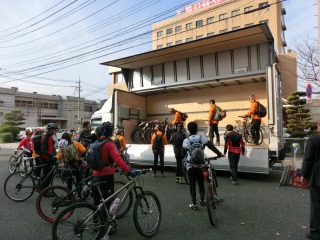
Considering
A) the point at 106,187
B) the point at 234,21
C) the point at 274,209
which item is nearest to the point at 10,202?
the point at 106,187

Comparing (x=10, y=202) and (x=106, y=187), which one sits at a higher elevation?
(x=106, y=187)

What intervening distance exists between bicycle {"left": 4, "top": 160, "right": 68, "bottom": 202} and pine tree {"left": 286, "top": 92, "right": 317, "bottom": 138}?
15027 mm

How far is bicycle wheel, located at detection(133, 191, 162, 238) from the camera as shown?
3.78 m

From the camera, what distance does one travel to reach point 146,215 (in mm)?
3947

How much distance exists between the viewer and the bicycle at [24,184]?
19.2ft

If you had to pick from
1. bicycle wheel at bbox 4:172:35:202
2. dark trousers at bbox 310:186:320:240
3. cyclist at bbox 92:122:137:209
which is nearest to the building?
bicycle wheel at bbox 4:172:35:202

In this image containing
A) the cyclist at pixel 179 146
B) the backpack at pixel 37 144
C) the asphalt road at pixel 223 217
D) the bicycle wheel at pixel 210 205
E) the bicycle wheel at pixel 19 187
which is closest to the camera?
the asphalt road at pixel 223 217

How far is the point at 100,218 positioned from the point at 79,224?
285mm

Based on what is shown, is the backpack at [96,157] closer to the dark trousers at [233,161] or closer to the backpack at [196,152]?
the backpack at [196,152]

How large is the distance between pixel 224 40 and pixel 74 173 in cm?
749

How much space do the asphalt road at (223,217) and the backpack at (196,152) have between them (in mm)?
1049

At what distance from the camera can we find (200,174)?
505cm

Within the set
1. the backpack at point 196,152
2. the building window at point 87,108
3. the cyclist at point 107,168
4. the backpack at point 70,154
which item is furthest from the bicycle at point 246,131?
the building window at point 87,108

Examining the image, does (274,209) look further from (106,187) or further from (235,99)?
(235,99)
